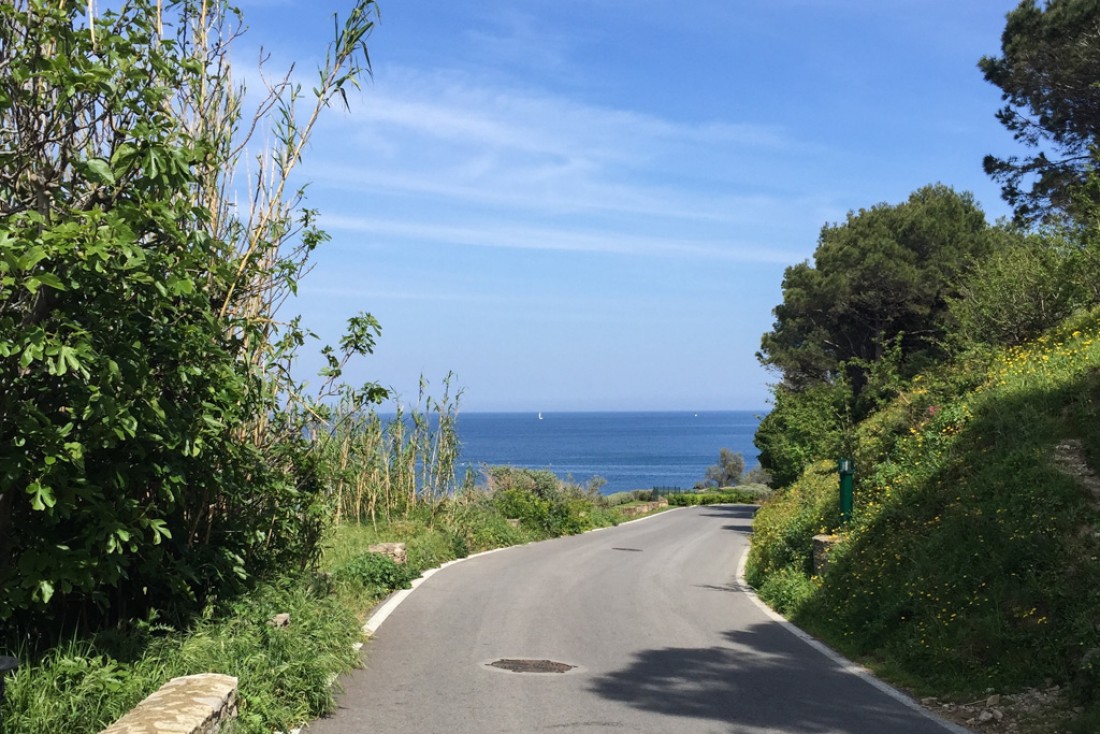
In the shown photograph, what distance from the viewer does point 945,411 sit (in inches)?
639

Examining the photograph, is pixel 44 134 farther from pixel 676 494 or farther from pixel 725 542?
pixel 676 494

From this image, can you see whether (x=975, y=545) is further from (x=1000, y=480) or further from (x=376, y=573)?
(x=376, y=573)

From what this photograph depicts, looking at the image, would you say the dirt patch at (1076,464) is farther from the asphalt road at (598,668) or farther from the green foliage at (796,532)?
the green foliage at (796,532)

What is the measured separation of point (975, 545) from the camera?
35.9 ft

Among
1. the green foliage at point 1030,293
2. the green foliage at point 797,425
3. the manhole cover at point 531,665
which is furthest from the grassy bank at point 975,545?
the green foliage at point 797,425

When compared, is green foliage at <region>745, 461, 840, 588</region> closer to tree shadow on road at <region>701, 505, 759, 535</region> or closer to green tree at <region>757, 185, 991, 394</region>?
tree shadow on road at <region>701, 505, 759, 535</region>

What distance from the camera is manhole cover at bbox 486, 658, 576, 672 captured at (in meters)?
10.1

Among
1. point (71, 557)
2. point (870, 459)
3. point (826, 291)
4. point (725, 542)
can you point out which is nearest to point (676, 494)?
point (826, 291)

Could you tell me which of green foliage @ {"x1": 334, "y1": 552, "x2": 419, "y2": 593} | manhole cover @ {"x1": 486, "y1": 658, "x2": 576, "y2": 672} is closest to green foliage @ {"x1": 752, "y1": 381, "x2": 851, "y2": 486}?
green foliage @ {"x1": 334, "y1": 552, "x2": 419, "y2": 593}

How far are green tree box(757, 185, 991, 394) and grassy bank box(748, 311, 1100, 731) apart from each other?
73.6 ft

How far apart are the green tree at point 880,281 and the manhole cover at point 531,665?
30.8m

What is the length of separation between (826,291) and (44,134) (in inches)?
1583

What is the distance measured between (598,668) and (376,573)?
6.20 meters

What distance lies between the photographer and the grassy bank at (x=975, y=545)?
8961 millimetres
